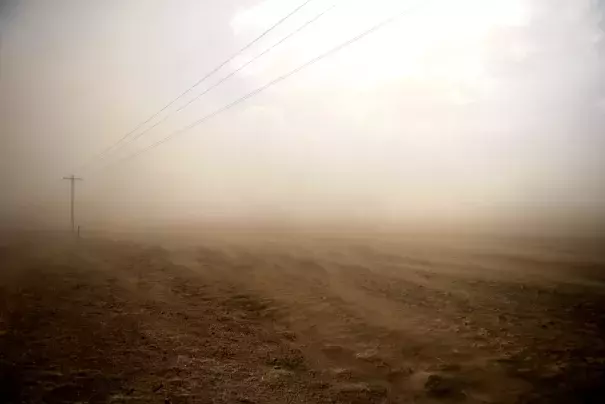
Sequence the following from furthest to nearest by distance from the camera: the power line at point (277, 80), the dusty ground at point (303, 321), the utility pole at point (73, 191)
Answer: the utility pole at point (73, 191) → the power line at point (277, 80) → the dusty ground at point (303, 321)

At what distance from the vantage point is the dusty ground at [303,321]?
115 inches

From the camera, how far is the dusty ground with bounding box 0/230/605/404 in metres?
2.91

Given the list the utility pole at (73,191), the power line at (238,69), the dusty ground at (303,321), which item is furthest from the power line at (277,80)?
the dusty ground at (303,321)

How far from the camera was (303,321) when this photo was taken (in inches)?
146

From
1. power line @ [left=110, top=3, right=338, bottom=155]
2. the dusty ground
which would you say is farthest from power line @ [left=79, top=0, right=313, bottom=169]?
the dusty ground

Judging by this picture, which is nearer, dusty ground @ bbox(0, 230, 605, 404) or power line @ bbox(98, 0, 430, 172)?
dusty ground @ bbox(0, 230, 605, 404)

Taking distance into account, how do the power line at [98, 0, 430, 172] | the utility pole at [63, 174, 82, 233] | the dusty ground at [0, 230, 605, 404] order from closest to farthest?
the dusty ground at [0, 230, 605, 404]
the power line at [98, 0, 430, 172]
the utility pole at [63, 174, 82, 233]

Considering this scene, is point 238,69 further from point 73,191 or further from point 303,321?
point 303,321

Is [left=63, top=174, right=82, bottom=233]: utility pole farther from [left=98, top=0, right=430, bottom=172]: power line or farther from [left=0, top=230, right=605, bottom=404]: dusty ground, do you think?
[left=98, top=0, right=430, bottom=172]: power line

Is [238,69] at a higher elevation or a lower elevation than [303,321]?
higher

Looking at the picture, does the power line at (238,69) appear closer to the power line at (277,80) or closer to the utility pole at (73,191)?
the power line at (277,80)

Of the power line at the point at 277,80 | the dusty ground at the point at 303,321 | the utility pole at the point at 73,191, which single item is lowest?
A: the dusty ground at the point at 303,321

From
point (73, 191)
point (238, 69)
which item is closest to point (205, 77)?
point (238, 69)

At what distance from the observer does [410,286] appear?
398cm
